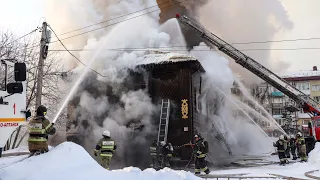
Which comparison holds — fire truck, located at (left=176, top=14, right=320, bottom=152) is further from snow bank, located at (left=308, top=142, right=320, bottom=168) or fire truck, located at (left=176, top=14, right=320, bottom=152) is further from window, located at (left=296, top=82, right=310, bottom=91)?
window, located at (left=296, top=82, right=310, bottom=91)

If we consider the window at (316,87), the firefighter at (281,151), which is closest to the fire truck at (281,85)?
the firefighter at (281,151)

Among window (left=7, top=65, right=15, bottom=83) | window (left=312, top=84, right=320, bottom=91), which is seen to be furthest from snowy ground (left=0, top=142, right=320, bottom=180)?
window (left=312, top=84, right=320, bottom=91)

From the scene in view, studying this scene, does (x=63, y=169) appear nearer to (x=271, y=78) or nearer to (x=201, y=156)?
(x=201, y=156)

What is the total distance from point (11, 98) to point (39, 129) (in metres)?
0.90

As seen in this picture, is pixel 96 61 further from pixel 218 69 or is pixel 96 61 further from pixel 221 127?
pixel 221 127

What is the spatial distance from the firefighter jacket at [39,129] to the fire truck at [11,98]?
39cm

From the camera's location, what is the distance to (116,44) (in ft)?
59.0

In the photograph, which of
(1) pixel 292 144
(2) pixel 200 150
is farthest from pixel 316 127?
(2) pixel 200 150

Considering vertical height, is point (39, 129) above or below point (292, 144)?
above

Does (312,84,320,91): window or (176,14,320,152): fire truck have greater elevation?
(312,84,320,91): window

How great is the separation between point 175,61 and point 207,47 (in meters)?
7.53

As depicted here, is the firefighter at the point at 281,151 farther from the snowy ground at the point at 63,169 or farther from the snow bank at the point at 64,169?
the snow bank at the point at 64,169

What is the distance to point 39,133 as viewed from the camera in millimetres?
6672

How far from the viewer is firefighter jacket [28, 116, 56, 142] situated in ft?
21.8
